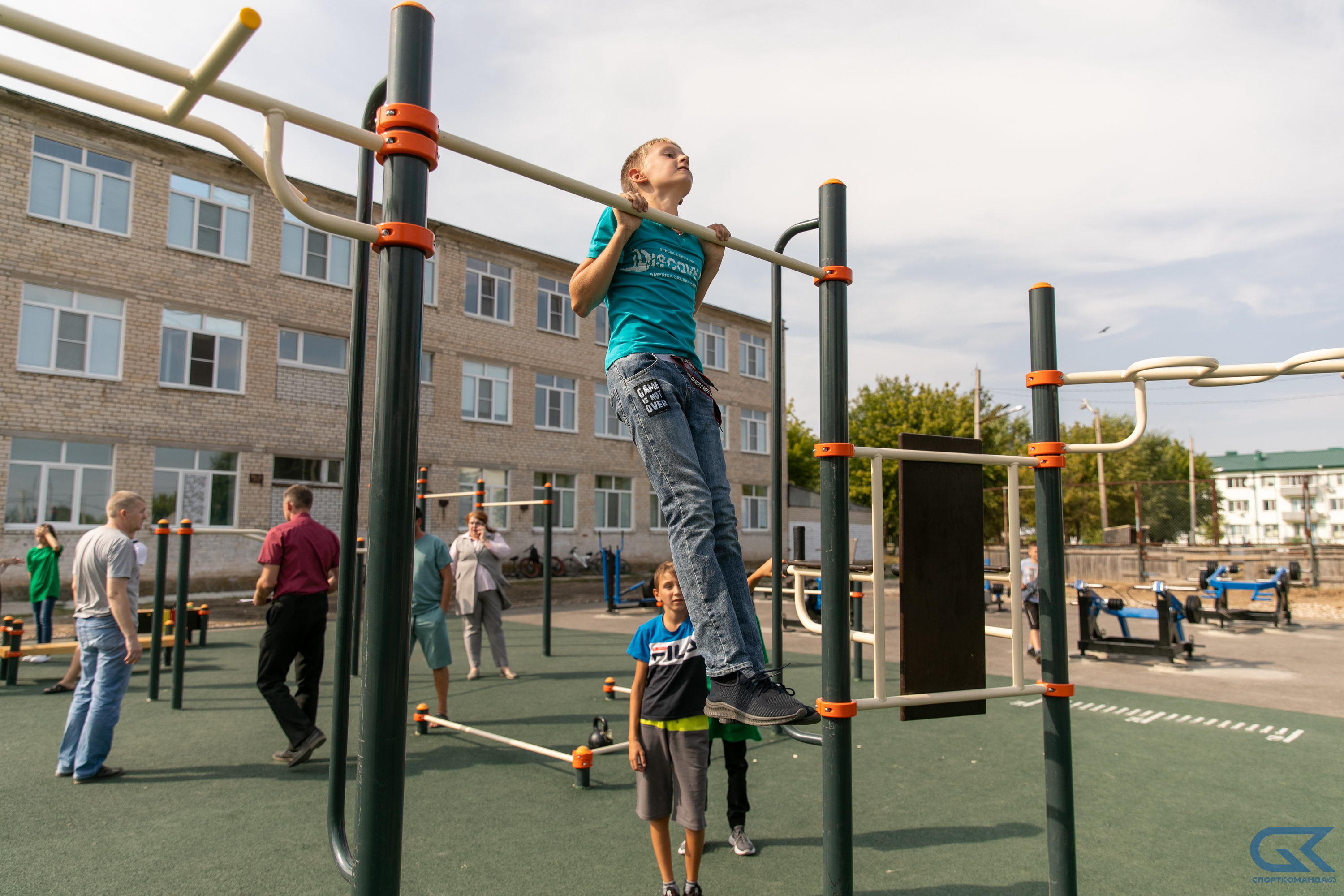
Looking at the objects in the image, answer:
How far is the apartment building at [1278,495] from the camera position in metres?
90.7

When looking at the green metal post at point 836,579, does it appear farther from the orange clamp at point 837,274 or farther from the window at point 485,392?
the window at point 485,392

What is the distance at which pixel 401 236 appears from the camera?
1.69 meters

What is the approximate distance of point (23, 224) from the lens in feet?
52.0

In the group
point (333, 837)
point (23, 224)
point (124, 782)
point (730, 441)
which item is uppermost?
point (23, 224)

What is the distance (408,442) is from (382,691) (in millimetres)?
498

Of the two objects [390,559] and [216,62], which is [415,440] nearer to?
[390,559]

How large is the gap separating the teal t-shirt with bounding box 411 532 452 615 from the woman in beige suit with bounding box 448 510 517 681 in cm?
101

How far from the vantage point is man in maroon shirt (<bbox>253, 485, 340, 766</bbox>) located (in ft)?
17.2

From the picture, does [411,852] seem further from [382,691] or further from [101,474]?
[101,474]

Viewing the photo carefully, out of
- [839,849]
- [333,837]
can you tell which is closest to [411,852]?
[333,837]

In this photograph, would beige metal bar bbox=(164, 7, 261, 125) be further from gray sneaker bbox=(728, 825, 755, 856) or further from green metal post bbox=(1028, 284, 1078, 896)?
gray sneaker bbox=(728, 825, 755, 856)

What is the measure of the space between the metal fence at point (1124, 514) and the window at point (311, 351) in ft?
72.3

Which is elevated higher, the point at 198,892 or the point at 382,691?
the point at 382,691

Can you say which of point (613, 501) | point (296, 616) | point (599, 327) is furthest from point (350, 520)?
point (599, 327)
